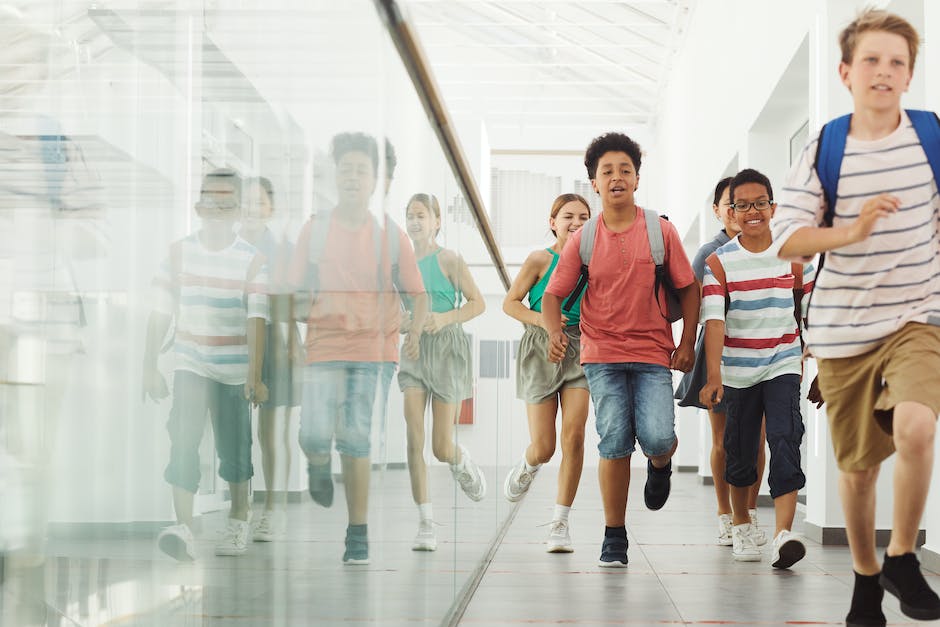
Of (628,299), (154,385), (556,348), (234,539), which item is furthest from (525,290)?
(154,385)

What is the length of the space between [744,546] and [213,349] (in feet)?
12.3

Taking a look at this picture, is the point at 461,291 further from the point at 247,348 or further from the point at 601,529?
the point at 601,529

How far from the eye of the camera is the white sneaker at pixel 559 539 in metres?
4.71

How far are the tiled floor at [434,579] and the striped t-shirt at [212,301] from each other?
16 centimetres

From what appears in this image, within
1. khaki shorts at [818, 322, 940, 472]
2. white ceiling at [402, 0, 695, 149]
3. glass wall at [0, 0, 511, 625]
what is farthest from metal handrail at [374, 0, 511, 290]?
white ceiling at [402, 0, 695, 149]

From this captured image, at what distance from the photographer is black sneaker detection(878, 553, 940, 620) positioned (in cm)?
221

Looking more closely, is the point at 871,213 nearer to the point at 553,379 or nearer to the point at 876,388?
the point at 876,388

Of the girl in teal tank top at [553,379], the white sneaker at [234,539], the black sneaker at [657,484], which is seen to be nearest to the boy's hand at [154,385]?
the white sneaker at [234,539]

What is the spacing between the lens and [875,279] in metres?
2.44

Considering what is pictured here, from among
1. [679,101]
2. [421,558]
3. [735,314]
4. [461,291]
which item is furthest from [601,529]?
[679,101]

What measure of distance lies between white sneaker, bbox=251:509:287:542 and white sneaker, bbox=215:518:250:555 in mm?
20

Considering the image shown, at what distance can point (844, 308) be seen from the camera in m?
2.49

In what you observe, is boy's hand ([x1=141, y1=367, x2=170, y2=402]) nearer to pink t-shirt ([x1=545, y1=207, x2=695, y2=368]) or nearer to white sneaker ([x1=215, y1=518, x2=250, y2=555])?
white sneaker ([x1=215, y1=518, x2=250, y2=555])

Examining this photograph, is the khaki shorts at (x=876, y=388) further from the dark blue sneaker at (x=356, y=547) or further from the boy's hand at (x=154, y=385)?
the boy's hand at (x=154, y=385)
